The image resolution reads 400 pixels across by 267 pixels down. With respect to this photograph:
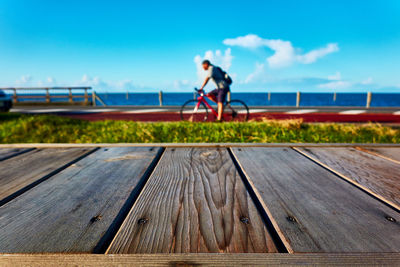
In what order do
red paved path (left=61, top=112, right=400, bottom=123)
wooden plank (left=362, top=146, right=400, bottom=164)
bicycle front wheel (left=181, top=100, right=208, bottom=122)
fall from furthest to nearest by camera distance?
red paved path (left=61, top=112, right=400, bottom=123)
bicycle front wheel (left=181, top=100, right=208, bottom=122)
wooden plank (left=362, top=146, right=400, bottom=164)

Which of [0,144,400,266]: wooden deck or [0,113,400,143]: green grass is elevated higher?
[0,144,400,266]: wooden deck

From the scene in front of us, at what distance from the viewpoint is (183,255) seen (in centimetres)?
55

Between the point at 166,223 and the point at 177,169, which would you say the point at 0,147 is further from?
the point at 166,223

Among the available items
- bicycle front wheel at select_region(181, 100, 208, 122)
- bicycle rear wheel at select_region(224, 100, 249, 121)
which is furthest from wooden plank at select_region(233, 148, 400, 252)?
bicycle rear wheel at select_region(224, 100, 249, 121)

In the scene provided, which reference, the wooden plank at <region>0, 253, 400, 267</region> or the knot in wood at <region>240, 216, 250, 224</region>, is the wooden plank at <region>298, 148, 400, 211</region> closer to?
the wooden plank at <region>0, 253, 400, 267</region>

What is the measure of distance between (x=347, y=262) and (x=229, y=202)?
39 cm

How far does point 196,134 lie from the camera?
3.81 m

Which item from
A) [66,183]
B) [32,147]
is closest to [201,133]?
[32,147]

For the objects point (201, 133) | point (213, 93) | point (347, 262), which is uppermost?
point (213, 93)

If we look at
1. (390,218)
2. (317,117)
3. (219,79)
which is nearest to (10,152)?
(390,218)

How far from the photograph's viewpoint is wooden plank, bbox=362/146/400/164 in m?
1.46

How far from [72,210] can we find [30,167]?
71 cm

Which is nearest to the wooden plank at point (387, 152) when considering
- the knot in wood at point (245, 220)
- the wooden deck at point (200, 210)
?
the wooden deck at point (200, 210)

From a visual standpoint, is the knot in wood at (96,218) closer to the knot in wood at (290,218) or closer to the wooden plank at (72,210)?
the wooden plank at (72,210)
